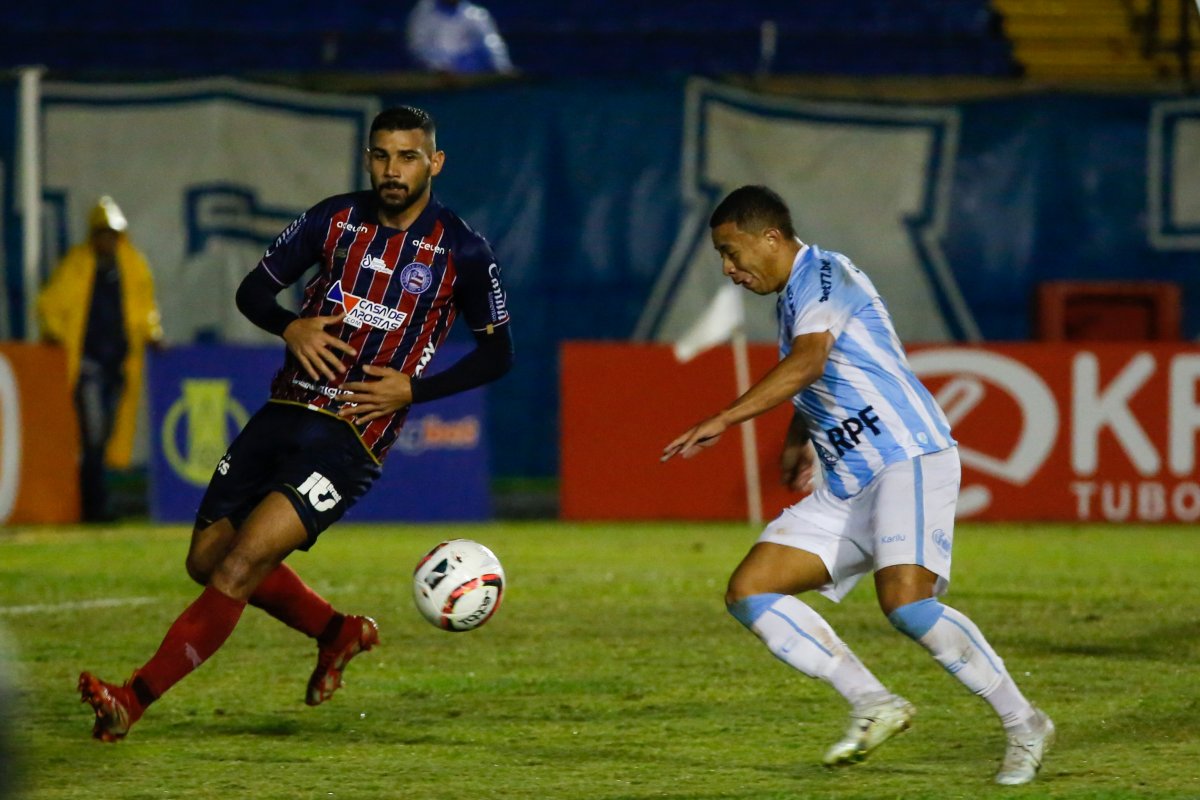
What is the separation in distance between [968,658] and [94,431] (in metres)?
10.6

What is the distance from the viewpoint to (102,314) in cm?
1555

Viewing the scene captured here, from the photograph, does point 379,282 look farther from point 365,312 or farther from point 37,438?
point 37,438

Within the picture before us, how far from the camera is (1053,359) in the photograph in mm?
14828

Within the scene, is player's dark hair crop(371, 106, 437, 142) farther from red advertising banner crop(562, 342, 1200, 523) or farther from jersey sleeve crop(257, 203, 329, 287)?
red advertising banner crop(562, 342, 1200, 523)

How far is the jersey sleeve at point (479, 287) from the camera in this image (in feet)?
22.5

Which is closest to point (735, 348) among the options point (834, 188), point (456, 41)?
point (834, 188)

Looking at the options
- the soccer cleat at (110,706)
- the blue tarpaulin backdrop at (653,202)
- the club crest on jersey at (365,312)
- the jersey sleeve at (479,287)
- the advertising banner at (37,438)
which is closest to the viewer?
the soccer cleat at (110,706)

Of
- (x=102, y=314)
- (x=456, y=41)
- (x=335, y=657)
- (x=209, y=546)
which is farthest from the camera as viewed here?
(x=456, y=41)

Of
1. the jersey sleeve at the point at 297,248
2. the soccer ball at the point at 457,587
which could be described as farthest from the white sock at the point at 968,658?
the jersey sleeve at the point at 297,248

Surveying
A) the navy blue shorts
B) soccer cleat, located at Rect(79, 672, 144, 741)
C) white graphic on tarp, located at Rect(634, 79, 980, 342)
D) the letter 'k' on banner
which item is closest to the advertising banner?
the letter 'k' on banner

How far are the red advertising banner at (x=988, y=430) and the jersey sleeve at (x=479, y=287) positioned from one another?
7.88 m

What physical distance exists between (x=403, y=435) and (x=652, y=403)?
1919mm

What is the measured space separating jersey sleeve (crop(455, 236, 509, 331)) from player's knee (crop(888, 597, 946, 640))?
6.02 ft

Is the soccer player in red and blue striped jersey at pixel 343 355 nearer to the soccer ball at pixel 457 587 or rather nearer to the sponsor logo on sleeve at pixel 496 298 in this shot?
the sponsor logo on sleeve at pixel 496 298
